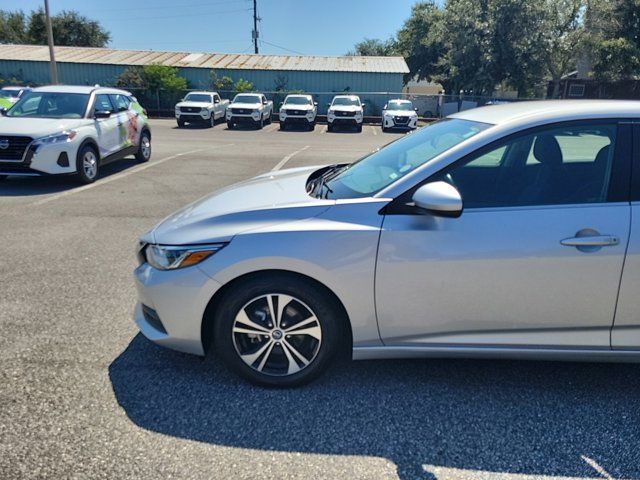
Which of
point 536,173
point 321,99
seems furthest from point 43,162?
point 321,99

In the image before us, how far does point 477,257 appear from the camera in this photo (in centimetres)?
272

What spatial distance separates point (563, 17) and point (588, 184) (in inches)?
1539

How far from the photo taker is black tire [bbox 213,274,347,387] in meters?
2.86

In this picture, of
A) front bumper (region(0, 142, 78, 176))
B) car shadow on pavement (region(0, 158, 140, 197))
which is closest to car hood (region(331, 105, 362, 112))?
car shadow on pavement (region(0, 158, 140, 197))

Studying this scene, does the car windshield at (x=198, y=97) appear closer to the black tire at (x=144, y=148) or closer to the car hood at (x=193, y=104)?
the car hood at (x=193, y=104)

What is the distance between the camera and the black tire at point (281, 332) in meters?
2.86

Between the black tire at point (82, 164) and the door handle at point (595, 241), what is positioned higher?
the door handle at point (595, 241)

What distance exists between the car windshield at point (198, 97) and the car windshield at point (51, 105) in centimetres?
1709

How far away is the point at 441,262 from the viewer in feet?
8.99

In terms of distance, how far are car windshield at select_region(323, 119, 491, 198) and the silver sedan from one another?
0.03 m

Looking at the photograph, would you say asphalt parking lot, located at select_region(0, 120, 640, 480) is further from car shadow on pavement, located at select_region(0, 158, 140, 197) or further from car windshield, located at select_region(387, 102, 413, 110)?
car windshield, located at select_region(387, 102, 413, 110)

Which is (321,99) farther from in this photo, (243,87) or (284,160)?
(284,160)

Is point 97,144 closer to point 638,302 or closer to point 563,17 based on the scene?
point 638,302

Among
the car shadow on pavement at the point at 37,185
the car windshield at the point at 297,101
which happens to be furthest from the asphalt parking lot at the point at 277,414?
the car windshield at the point at 297,101
